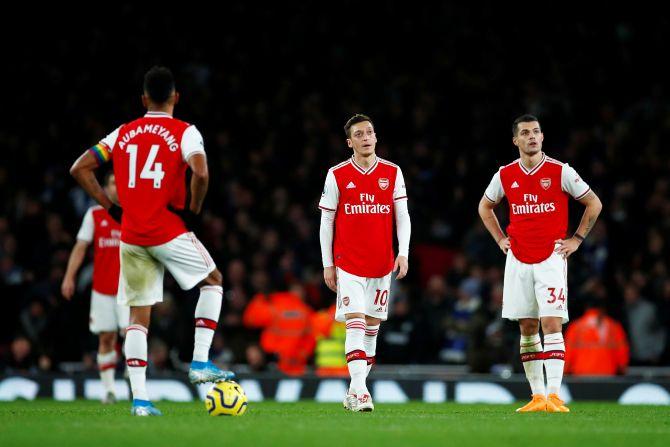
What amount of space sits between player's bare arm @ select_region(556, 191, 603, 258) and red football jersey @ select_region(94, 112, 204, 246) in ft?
10.8

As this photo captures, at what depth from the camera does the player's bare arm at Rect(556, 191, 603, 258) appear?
10.1 meters

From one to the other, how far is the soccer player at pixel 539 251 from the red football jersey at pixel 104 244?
4.56m

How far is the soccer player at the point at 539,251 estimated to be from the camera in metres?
9.98

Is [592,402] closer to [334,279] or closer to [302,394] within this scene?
[302,394]

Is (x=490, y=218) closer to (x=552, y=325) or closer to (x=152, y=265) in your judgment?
(x=552, y=325)

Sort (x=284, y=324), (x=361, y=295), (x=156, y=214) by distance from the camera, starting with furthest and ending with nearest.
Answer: (x=284, y=324), (x=361, y=295), (x=156, y=214)

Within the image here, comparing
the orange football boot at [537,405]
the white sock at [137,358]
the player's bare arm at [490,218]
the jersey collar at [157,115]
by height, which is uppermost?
the jersey collar at [157,115]

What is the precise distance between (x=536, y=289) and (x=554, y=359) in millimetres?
613

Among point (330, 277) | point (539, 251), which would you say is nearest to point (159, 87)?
point (330, 277)

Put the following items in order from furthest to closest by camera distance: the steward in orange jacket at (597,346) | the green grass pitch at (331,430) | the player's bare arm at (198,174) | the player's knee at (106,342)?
the steward in orange jacket at (597,346), the player's knee at (106,342), the player's bare arm at (198,174), the green grass pitch at (331,430)

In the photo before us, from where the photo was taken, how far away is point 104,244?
12.7m

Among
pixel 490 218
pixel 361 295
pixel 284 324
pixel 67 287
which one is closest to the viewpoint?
pixel 361 295

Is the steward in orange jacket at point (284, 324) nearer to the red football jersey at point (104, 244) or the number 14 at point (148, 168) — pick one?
the red football jersey at point (104, 244)

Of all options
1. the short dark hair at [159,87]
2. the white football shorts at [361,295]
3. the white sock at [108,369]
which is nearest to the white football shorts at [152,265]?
the short dark hair at [159,87]
